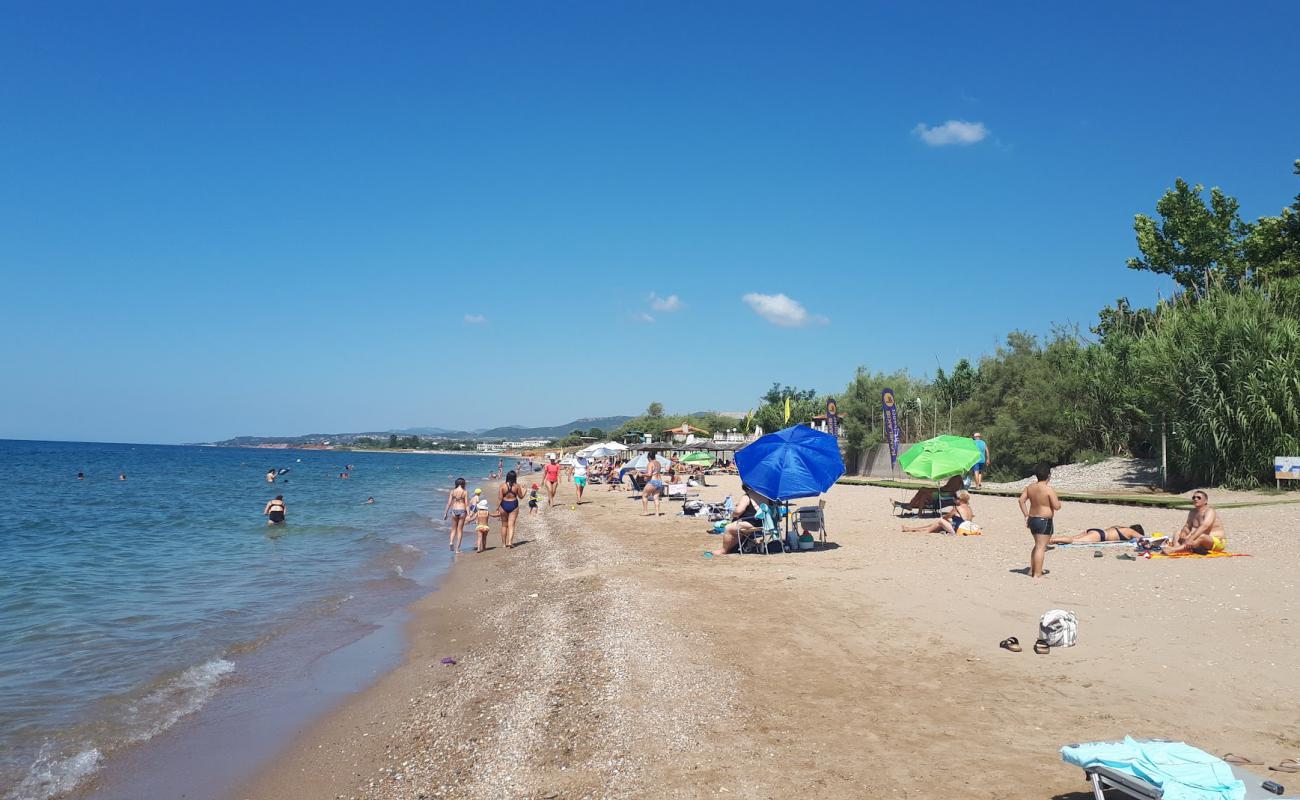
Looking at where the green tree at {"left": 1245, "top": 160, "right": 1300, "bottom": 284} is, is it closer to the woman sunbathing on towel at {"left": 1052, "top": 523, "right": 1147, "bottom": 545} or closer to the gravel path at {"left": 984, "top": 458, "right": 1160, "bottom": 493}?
the gravel path at {"left": 984, "top": 458, "right": 1160, "bottom": 493}

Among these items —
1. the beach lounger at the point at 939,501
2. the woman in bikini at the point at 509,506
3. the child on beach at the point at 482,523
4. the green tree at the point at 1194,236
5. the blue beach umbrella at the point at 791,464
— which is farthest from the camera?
the green tree at the point at 1194,236

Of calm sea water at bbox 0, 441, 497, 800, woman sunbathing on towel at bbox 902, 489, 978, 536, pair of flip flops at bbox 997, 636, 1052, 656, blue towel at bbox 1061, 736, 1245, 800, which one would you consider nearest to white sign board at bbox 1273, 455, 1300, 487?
woman sunbathing on towel at bbox 902, 489, 978, 536

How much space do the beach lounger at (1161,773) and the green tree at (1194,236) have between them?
1347 inches

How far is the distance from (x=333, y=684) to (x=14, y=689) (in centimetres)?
295

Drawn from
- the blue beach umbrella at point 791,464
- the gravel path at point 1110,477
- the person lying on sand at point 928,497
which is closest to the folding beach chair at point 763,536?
the blue beach umbrella at point 791,464

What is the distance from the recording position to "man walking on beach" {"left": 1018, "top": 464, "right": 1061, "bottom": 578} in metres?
9.19

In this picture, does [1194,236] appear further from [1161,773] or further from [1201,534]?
[1161,773]

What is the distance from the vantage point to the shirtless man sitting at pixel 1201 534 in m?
9.80

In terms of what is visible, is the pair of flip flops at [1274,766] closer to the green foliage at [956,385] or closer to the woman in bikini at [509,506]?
the woman in bikini at [509,506]

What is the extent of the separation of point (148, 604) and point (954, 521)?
13.3 m

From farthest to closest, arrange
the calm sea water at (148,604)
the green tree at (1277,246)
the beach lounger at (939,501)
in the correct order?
the green tree at (1277,246) < the beach lounger at (939,501) < the calm sea water at (148,604)

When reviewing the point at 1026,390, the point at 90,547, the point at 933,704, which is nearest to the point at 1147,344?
the point at 1026,390

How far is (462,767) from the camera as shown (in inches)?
196

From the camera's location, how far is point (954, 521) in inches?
557
